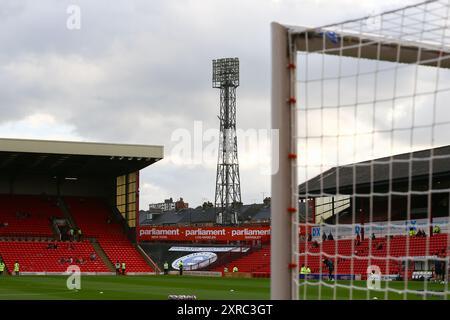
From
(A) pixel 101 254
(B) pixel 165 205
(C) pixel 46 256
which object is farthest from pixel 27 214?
(B) pixel 165 205

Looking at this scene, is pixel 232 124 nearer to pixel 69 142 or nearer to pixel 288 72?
pixel 69 142

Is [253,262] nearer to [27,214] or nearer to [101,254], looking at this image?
[101,254]

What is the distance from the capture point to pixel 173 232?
51.8 meters

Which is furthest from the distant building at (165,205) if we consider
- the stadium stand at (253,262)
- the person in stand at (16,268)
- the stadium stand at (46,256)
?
the person in stand at (16,268)

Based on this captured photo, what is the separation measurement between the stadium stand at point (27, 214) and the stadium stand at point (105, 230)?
5.22 feet

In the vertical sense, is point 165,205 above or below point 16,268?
above

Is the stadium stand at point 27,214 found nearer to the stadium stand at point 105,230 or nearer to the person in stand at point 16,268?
the stadium stand at point 105,230

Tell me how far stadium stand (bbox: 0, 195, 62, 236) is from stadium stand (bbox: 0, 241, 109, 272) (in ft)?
4.74

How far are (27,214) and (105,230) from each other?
5359 mm

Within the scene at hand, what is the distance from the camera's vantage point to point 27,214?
51031mm

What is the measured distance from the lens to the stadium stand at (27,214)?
49.4m

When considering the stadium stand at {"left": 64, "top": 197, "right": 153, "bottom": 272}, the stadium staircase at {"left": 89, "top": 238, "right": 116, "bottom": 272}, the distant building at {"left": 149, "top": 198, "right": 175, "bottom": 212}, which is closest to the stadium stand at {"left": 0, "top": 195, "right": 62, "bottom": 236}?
the stadium stand at {"left": 64, "top": 197, "right": 153, "bottom": 272}

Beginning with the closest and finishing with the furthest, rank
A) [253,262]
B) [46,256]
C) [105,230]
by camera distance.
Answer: [46,256]
[253,262]
[105,230]
